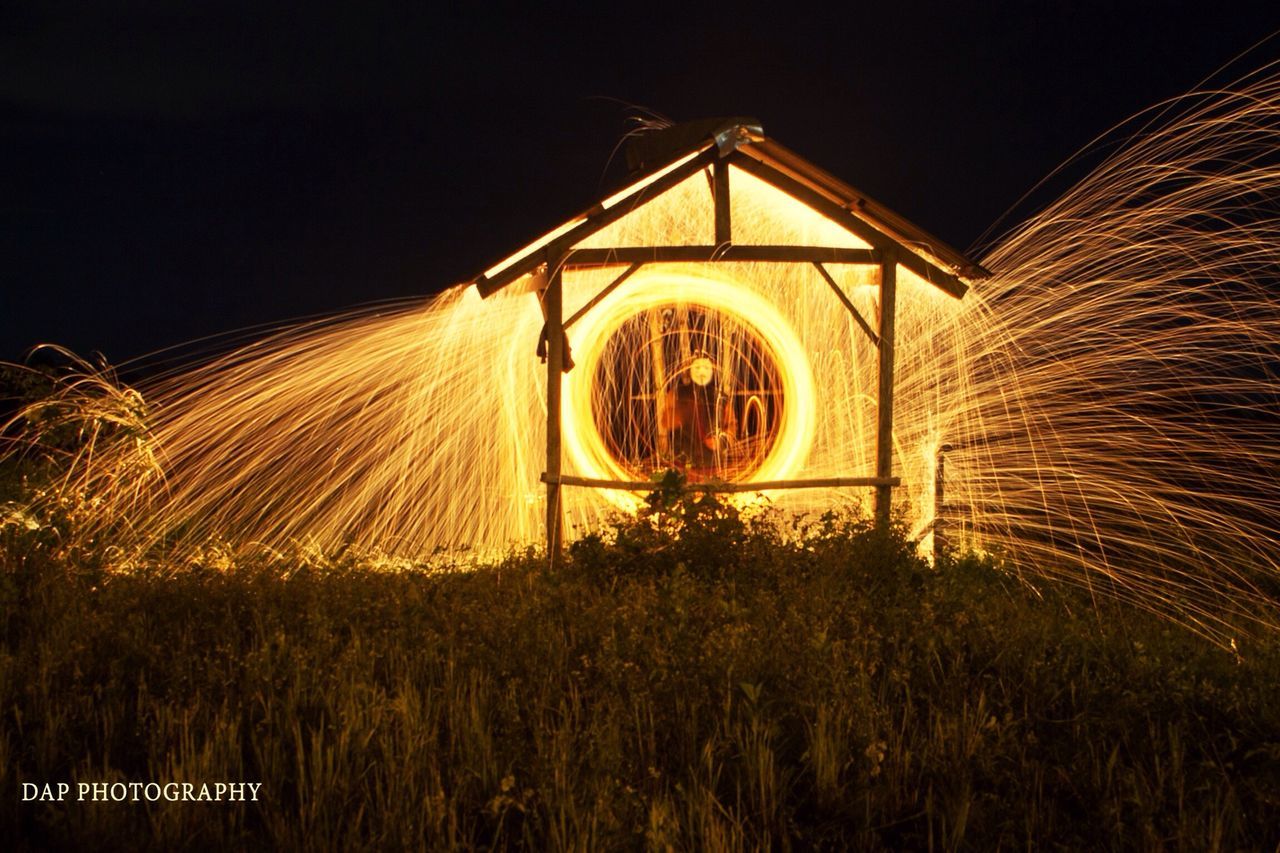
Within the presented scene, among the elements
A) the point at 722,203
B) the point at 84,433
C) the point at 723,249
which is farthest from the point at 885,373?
the point at 84,433

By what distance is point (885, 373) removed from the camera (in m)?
8.93

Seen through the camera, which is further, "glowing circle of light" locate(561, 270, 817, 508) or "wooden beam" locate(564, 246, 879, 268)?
"glowing circle of light" locate(561, 270, 817, 508)

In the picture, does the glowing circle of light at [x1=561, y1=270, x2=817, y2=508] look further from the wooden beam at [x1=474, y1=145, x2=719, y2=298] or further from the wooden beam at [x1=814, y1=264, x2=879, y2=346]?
the wooden beam at [x1=474, y1=145, x2=719, y2=298]

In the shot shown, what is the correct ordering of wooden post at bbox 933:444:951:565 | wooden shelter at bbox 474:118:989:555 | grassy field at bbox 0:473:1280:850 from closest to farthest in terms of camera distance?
grassy field at bbox 0:473:1280:850 → wooden shelter at bbox 474:118:989:555 → wooden post at bbox 933:444:951:565

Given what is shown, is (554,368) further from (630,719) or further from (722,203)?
(630,719)

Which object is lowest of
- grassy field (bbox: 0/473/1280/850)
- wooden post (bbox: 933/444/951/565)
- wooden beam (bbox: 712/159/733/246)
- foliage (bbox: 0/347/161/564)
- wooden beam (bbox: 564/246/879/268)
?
grassy field (bbox: 0/473/1280/850)

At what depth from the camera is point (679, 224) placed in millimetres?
9375

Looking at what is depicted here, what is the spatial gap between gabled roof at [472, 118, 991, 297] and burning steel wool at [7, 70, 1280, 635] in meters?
0.21

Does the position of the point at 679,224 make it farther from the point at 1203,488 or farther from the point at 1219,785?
the point at 1203,488

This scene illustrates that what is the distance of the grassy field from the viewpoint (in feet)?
11.8

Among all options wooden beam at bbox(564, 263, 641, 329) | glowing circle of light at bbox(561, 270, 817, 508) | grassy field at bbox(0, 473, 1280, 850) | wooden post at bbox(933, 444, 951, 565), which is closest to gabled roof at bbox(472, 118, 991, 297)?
wooden beam at bbox(564, 263, 641, 329)

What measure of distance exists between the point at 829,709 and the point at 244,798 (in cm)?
239

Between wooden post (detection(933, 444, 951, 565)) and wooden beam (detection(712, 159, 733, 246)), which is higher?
wooden beam (detection(712, 159, 733, 246))

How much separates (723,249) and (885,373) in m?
1.86
